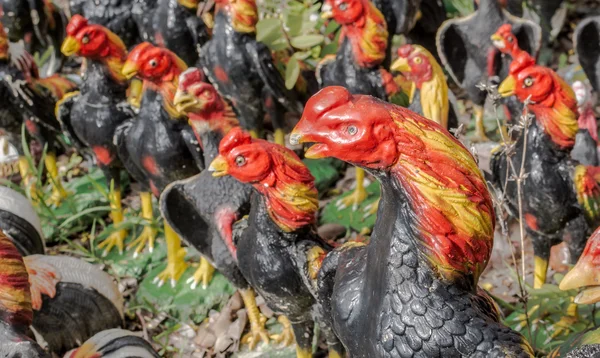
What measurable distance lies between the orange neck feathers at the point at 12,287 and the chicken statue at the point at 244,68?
65.7 inches

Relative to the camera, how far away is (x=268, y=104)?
12.1 ft

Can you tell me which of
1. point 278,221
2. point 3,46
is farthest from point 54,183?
point 278,221

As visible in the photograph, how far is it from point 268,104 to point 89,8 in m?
1.34

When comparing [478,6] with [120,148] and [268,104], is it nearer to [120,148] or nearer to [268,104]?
[268,104]

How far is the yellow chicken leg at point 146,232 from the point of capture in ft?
11.4

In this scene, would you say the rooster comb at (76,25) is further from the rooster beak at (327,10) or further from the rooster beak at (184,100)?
the rooster beak at (327,10)

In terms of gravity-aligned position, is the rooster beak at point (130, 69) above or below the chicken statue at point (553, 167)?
above

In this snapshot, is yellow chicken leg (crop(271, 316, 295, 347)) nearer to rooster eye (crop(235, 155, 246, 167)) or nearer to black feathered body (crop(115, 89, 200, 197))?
black feathered body (crop(115, 89, 200, 197))

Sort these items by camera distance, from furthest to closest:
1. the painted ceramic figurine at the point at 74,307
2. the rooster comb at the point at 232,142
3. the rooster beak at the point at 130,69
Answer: the rooster beak at the point at 130,69 → the painted ceramic figurine at the point at 74,307 → the rooster comb at the point at 232,142

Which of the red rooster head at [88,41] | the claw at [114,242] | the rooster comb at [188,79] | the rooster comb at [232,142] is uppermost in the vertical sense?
the rooster comb at [232,142]

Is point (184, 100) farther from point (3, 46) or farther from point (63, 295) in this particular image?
point (3, 46)

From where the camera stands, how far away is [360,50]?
10.2 feet

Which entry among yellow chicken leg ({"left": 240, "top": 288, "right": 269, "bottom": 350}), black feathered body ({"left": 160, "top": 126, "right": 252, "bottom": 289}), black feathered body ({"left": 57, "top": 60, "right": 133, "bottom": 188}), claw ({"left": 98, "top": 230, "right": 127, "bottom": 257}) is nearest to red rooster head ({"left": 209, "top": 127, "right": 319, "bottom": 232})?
black feathered body ({"left": 160, "top": 126, "right": 252, "bottom": 289})

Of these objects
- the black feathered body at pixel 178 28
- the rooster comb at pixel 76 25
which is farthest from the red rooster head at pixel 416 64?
the black feathered body at pixel 178 28
